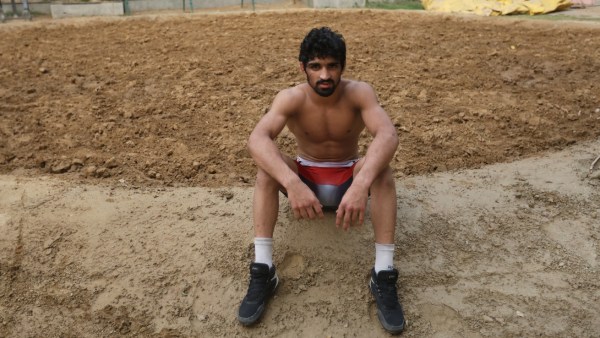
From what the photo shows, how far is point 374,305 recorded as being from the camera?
8.54 ft

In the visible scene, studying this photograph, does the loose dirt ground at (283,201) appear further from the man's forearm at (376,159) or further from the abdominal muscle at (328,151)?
the man's forearm at (376,159)

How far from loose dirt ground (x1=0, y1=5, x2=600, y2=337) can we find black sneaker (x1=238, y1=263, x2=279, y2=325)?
0.08 metres

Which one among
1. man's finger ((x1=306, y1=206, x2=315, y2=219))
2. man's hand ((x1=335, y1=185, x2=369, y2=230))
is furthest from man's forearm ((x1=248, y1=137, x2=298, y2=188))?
man's hand ((x1=335, y1=185, x2=369, y2=230))

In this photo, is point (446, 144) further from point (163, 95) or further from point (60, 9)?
point (60, 9)

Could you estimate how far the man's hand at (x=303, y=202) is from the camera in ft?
7.70

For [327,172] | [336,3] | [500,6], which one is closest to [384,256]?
[327,172]

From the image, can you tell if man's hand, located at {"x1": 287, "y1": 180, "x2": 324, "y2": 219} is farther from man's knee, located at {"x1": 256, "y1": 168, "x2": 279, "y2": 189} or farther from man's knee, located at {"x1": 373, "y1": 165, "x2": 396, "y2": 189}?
man's knee, located at {"x1": 373, "y1": 165, "x2": 396, "y2": 189}

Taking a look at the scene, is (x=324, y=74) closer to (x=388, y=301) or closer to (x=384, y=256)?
(x=384, y=256)

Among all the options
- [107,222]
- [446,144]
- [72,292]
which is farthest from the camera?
[446,144]

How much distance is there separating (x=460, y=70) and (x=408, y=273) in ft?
11.6

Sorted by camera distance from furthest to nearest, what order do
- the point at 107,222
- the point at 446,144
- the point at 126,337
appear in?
1. the point at 446,144
2. the point at 107,222
3. the point at 126,337

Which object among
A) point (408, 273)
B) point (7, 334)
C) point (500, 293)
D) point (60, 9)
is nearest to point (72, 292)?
point (7, 334)

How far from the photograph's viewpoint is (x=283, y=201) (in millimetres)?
3266

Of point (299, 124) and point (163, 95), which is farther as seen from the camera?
point (163, 95)
